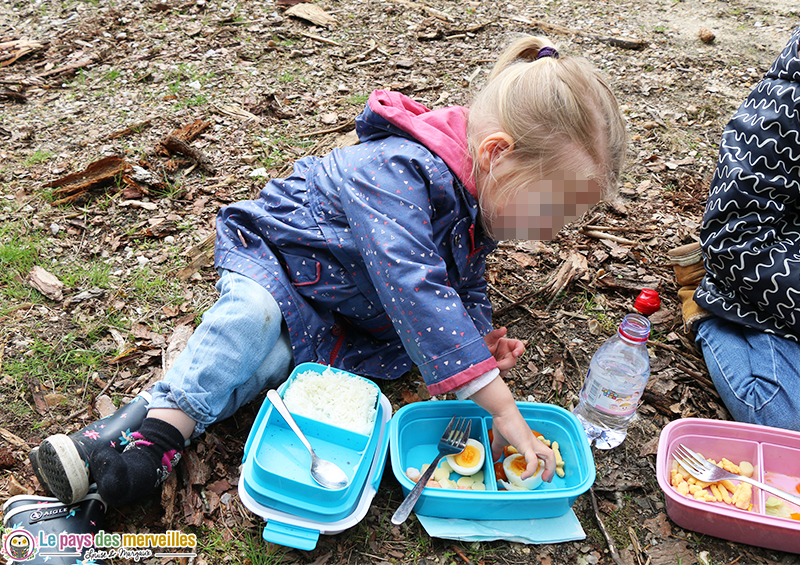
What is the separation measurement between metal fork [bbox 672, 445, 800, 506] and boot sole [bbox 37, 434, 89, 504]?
2.10 m

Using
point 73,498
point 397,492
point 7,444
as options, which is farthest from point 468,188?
point 7,444

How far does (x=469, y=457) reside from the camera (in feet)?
6.56

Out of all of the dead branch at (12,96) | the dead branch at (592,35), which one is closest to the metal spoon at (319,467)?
the dead branch at (12,96)

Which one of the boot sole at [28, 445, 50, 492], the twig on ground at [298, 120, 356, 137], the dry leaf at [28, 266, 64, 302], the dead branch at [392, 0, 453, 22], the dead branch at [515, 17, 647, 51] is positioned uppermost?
Result: the dead branch at [515, 17, 647, 51]

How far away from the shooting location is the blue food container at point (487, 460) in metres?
1.80

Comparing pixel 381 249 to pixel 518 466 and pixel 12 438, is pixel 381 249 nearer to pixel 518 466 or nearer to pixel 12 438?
pixel 518 466

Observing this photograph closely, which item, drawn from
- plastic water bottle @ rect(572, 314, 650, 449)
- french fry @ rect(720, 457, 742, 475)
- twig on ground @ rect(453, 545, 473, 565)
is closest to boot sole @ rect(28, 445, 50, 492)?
twig on ground @ rect(453, 545, 473, 565)

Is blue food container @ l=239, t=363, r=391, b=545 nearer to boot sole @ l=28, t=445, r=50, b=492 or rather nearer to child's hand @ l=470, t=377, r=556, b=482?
child's hand @ l=470, t=377, r=556, b=482

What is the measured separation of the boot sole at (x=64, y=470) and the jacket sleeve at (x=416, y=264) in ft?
3.77

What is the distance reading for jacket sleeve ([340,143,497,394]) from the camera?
1811 millimetres

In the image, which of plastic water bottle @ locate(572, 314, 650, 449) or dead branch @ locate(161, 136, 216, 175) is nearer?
plastic water bottle @ locate(572, 314, 650, 449)

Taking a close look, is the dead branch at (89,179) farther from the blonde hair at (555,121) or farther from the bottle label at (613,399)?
the bottle label at (613,399)

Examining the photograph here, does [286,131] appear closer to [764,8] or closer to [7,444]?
[7,444]

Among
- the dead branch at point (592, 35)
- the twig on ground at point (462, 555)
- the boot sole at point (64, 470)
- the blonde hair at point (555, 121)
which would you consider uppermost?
the blonde hair at point (555, 121)
